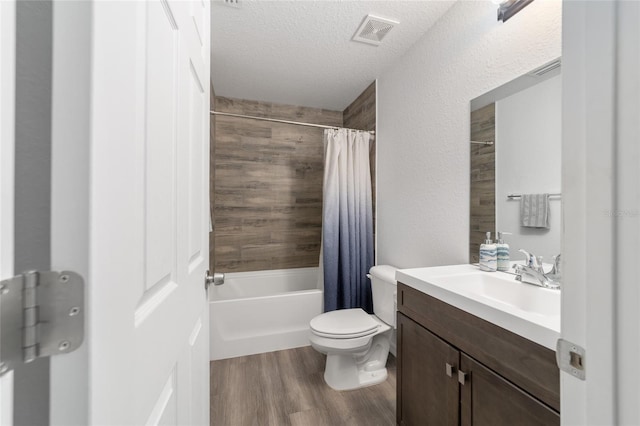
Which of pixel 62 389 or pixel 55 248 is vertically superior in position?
pixel 55 248

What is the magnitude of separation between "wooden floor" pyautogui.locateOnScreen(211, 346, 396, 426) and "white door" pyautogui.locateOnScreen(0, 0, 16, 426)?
5.04 ft

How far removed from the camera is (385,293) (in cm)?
190

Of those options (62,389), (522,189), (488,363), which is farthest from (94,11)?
(522,189)

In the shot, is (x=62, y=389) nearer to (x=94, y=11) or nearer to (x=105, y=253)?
(x=105, y=253)

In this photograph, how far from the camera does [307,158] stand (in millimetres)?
3121

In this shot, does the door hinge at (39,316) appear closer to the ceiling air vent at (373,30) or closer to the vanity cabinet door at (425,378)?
the vanity cabinet door at (425,378)

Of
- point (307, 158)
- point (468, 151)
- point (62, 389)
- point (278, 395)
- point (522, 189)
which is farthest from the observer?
point (307, 158)

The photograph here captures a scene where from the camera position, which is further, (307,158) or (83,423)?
(307,158)

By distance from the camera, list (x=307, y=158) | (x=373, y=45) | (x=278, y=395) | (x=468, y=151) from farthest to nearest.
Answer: (x=307, y=158)
(x=373, y=45)
(x=278, y=395)
(x=468, y=151)

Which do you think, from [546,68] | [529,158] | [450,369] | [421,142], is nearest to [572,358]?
[450,369]

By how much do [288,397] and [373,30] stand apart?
2431 mm

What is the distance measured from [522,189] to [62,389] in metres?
1.60

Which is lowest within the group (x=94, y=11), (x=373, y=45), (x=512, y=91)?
(x=94, y=11)

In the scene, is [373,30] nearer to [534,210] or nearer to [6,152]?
[534,210]
